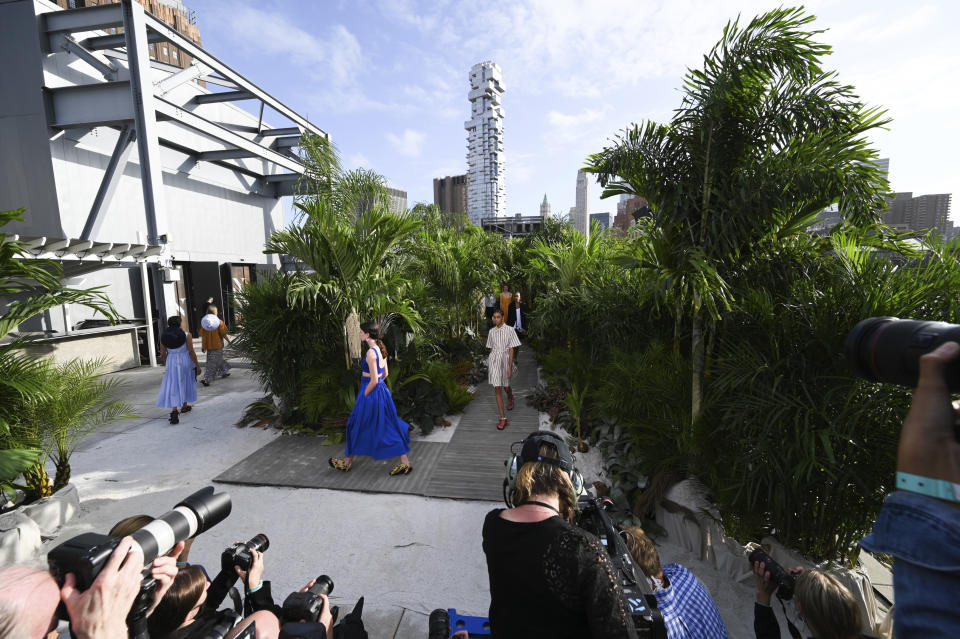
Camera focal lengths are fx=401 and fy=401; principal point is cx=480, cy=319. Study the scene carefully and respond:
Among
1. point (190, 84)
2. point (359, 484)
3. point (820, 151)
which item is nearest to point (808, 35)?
point (820, 151)

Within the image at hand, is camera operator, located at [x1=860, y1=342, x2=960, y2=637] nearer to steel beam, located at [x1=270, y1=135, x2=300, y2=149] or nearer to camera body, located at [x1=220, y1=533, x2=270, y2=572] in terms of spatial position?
camera body, located at [x1=220, y1=533, x2=270, y2=572]

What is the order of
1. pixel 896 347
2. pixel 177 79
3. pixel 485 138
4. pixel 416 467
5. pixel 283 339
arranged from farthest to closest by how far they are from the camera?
1. pixel 485 138
2. pixel 177 79
3. pixel 283 339
4. pixel 416 467
5. pixel 896 347

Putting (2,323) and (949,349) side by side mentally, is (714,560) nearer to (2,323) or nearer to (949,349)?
(949,349)

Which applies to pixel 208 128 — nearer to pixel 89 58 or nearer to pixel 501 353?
pixel 89 58

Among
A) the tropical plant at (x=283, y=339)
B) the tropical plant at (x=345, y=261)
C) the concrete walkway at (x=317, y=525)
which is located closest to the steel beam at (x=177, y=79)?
the tropical plant at (x=283, y=339)

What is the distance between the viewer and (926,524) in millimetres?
626

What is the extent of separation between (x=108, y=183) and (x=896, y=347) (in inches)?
572

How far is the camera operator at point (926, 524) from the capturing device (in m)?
0.59

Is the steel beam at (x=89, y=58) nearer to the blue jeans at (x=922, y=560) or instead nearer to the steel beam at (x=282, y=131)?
the steel beam at (x=282, y=131)

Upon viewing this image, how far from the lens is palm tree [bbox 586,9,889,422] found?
2.61 meters

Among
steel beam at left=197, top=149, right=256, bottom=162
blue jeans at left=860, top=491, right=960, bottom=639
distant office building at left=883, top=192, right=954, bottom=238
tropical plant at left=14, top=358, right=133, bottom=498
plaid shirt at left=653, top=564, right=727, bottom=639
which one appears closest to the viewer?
blue jeans at left=860, top=491, right=960, bottom=639

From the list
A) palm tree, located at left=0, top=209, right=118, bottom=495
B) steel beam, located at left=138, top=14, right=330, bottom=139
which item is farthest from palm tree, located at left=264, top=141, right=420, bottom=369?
steel beam, located at left=138, top=14, right=330, bottom=139

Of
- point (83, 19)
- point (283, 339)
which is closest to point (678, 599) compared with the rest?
point (283, 339)

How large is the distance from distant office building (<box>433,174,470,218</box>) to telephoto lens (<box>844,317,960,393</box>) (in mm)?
93166
